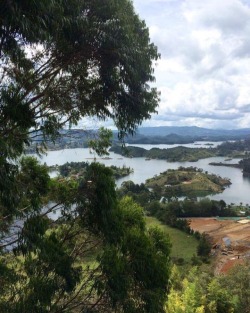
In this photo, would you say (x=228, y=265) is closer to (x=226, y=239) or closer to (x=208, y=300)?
(x=226, y=239)

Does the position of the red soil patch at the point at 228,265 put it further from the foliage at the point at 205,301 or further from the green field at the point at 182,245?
the foliage at the point at 205,301

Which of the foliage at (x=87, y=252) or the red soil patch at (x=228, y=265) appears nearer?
the foliage at (x=87, y=252)

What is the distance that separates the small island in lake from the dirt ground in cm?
1698

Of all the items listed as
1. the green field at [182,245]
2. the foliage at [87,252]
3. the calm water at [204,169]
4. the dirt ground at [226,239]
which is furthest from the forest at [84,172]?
the calm water at [204,169]

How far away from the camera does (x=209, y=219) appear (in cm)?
3772

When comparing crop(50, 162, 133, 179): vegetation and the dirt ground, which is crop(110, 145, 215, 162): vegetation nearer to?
the dirt ground

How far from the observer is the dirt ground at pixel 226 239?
2252 cm

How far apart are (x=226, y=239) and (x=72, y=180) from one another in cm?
2632

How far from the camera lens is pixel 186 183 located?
194 feet

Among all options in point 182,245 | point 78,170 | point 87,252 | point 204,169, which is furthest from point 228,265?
point 204,169

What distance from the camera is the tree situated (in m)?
3.20

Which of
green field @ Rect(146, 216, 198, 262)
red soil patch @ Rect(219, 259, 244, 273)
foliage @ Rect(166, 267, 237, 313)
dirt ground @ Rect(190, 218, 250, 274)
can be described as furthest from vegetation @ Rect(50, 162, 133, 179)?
green field @ Rect(146, 216, 198, 262)

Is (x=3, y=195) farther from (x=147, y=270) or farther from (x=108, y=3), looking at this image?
(x=108, y=3)

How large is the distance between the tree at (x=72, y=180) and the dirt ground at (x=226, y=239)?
1704cm
